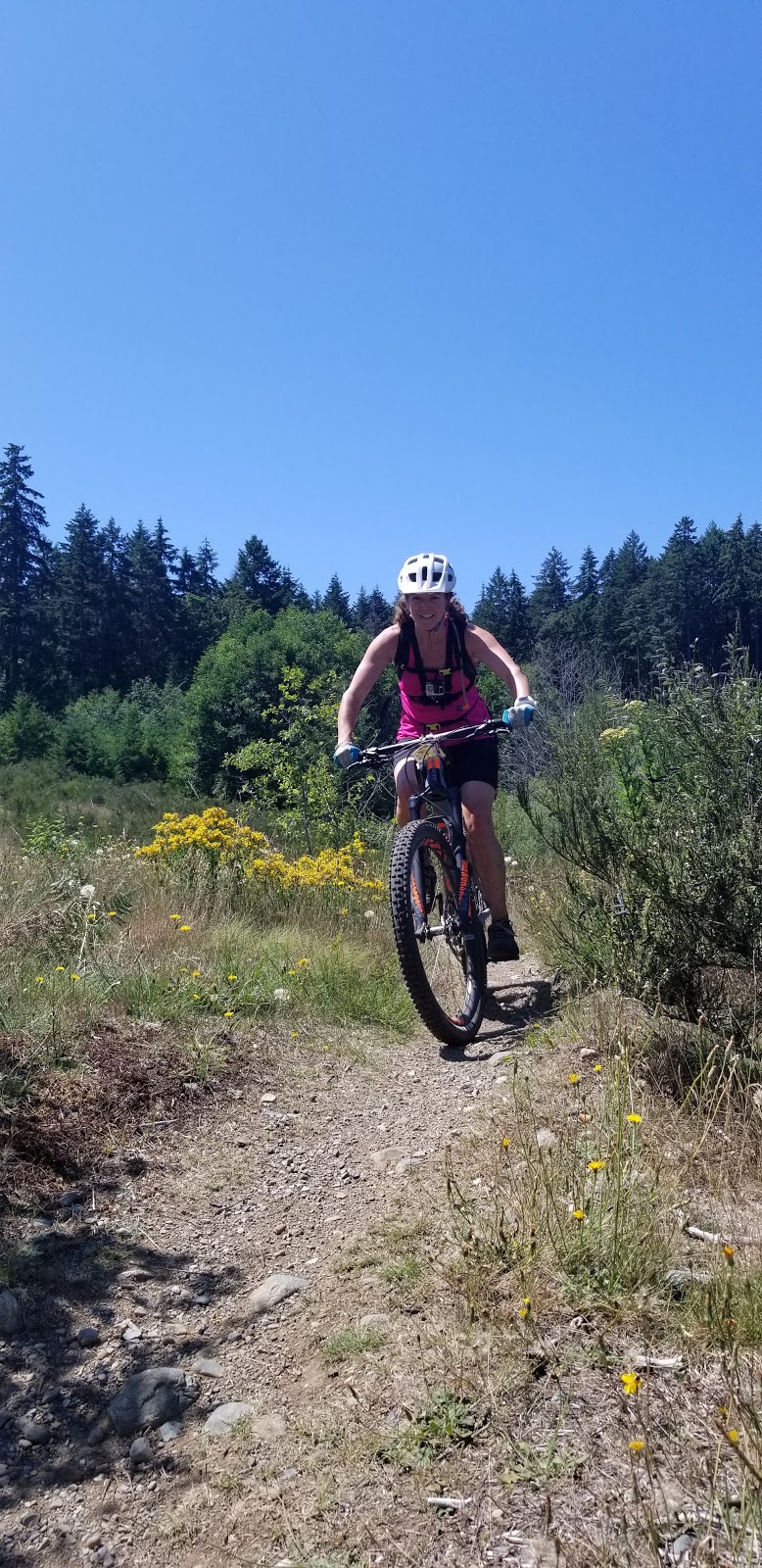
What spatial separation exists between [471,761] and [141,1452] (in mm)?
2979

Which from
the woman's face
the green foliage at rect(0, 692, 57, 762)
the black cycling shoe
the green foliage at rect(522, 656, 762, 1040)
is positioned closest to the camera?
the green foliage at rect(522, 656, 762, 1040)

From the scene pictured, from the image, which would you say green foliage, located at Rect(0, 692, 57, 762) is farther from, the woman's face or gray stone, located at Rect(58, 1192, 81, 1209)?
gray stone, located at Rect(58, 1192, 81, 1209)

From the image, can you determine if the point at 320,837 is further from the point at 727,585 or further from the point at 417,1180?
Result: the point at 727,585

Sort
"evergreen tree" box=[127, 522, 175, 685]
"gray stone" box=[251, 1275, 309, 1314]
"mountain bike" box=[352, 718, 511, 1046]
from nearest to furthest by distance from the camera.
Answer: "gray stone" box=[251, 1275, 309, 1314] < "mountain bike" box=[352, 718, 511, 1046] < "evergreen tree" box=[127, 522, 175, 685]

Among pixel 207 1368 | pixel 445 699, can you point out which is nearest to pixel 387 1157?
pixel 207 1368

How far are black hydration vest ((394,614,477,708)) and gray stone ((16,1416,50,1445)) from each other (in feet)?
10.2

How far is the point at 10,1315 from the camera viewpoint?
6.47ft

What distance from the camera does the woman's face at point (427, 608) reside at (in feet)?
13.3

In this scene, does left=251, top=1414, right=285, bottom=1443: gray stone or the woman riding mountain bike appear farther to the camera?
the woman riding mountain bike

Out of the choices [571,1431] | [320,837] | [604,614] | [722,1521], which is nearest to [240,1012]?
[571,1431]

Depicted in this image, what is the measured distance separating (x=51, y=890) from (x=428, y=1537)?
3818 mm

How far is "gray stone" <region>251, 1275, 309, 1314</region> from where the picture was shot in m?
2.09

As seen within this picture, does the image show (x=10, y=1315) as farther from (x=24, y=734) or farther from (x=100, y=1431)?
(x=24, y=734)

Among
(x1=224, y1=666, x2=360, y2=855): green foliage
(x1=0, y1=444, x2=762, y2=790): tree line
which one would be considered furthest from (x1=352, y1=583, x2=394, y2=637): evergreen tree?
(x1=224, y1=666, x2=360, y2=855): green foliage
